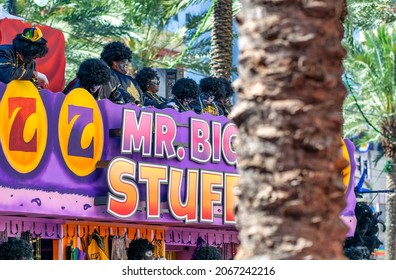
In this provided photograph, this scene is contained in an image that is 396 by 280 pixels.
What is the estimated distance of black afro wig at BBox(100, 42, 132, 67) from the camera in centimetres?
1316

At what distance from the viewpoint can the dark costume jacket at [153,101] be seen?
44.1 ft

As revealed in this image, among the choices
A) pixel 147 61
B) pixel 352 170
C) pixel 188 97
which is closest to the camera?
pixel 188 97

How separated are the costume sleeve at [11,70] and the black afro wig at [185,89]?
9.12 ft

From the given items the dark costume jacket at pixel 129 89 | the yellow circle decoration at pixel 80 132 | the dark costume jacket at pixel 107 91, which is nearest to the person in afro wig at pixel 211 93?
the dark costume jacket at pixel 129 89

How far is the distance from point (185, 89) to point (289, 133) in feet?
27.4

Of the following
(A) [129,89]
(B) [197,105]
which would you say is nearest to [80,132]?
(A) [129,89]

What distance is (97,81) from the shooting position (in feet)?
39.8

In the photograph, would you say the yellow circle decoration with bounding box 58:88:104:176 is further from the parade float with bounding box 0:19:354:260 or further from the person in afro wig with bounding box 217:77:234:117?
the person in afro wig with bounding box 217:77:234:117

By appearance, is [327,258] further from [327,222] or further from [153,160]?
[153,160]

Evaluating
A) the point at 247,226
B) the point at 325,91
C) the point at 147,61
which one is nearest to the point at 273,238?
the point at 247,226

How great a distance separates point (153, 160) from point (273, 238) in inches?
277

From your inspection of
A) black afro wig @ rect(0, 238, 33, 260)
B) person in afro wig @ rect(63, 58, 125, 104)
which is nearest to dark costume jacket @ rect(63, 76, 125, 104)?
person in afro wig @ rect(63, 58, 125, 104)

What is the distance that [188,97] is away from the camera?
13.8m

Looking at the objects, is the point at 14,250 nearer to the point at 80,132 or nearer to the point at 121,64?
the point at 80,132
